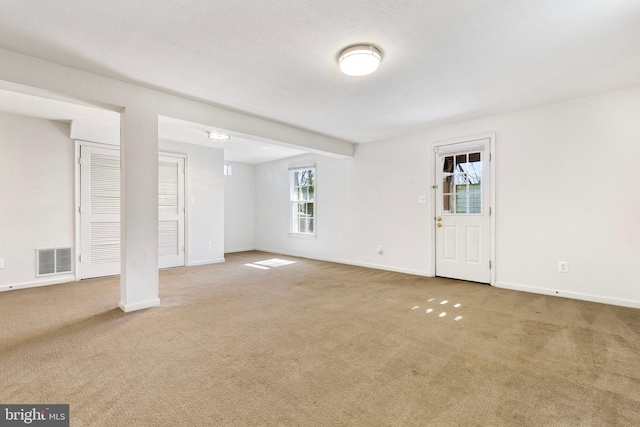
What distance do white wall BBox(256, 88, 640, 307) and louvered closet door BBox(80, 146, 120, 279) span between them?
462cm

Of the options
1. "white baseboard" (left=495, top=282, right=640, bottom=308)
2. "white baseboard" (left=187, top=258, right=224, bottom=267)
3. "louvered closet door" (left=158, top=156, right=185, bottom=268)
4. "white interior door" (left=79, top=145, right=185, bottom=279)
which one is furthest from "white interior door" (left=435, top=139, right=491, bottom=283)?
"white interior door" (left=79, top=145, right=185, bottom=279)

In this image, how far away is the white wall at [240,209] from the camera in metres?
7.92

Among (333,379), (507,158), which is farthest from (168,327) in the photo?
(507,158)

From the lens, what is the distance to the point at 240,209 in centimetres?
820

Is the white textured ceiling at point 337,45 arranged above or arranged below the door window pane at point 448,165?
above

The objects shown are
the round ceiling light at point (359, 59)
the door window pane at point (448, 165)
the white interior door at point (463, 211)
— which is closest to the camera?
the round ceiling light at point (359, 59)

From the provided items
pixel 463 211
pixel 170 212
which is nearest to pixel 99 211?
pixel 170 212

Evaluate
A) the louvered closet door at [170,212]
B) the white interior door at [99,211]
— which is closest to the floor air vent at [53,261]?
the white interior door at [99,211]

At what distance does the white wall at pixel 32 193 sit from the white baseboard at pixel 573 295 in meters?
6.63

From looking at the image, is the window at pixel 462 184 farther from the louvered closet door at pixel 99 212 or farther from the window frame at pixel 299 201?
the louvered closet door at pixel 99 212

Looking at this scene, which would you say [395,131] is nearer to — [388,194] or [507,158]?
[388,194]

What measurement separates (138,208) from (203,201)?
3.11 metres

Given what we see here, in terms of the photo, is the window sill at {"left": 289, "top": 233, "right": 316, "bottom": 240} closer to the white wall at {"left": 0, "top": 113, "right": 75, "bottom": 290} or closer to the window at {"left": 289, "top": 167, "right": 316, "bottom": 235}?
the window at {"left": 289, "top": 167, "right": 316, "bottom": 235}

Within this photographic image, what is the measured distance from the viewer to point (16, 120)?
420 centimetres
